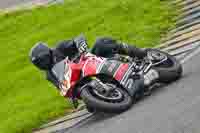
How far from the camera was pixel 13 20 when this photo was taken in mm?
22016

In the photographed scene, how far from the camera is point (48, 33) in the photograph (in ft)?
63.1

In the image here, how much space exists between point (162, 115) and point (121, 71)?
186cm

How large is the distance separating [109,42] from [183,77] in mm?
1255

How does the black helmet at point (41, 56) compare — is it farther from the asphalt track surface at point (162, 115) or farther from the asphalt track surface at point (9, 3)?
the asphalt track surface at point (9, 3)

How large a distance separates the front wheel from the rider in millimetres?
729

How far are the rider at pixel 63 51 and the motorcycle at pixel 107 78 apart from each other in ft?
0.41

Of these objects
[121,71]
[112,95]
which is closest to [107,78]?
[121,71]

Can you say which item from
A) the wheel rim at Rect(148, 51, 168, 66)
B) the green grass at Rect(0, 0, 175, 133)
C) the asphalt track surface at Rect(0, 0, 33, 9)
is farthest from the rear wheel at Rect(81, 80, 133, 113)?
the asphalt track surface at Rect(0, 0, 33, 9)

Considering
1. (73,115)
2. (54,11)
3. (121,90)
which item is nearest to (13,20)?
(54,11)

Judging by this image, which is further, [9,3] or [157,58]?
[9,3]

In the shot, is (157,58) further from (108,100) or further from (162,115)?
(162,115)

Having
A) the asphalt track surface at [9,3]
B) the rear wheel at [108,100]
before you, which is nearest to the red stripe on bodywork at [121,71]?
the rear wheel at [108,100]

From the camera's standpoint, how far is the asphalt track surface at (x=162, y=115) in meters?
8.53

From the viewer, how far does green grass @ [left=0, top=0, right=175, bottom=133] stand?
1310 cm
